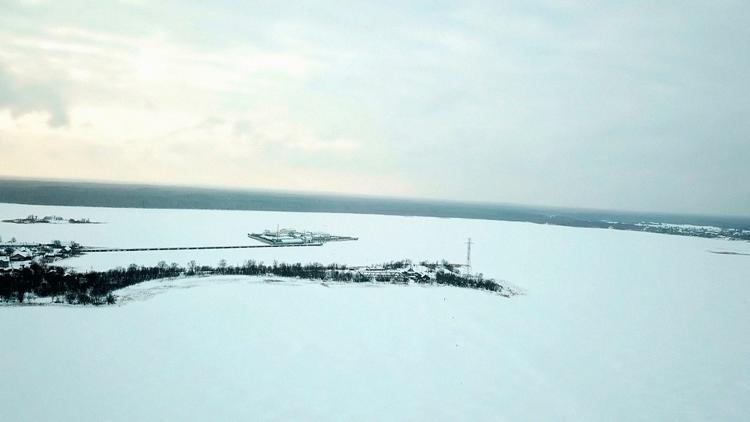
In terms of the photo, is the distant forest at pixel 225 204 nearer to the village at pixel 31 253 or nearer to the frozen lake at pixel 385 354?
the village at pixel 31 253

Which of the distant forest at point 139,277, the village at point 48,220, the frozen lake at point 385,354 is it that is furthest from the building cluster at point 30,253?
the village at point 48,220

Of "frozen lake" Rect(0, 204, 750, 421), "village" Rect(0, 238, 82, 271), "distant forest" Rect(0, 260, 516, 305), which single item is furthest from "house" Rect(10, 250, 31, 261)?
"frozen lake" Rect(0, 204, 750, 421)

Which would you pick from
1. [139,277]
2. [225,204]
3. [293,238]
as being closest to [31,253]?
[139,277]

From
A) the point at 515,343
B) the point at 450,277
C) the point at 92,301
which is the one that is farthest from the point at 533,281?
the point at 92,301

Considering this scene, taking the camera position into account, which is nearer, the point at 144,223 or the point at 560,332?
the point at 560,332

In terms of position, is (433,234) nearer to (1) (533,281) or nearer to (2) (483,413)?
(1) (533,281)
